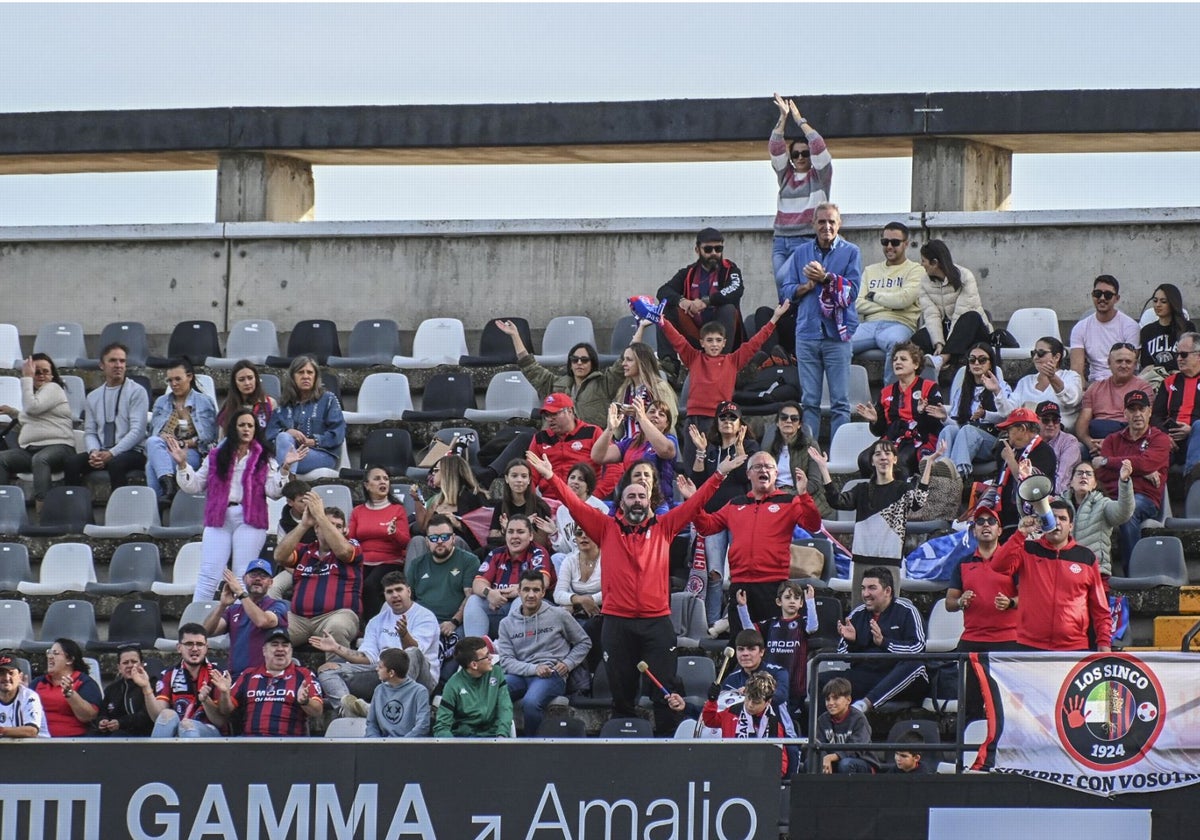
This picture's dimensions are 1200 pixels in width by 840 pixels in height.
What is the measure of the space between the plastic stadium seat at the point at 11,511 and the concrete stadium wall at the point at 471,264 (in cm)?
340

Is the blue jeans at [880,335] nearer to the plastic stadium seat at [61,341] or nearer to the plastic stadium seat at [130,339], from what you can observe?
the plastic stadium seat at [130,339]

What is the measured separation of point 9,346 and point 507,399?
4.34m

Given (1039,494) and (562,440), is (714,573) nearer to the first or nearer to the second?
(562,440)

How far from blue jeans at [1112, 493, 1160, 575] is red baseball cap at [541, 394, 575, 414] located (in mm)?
3677

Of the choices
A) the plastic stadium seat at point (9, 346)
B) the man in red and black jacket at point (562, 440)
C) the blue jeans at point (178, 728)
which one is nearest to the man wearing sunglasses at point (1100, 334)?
the man in red and black jacket at point (562, 440)

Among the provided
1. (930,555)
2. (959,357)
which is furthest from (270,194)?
(930,555)

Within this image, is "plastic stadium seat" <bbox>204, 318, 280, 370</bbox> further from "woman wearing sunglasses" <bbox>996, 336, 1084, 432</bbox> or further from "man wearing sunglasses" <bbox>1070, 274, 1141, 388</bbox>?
"man wearing sunglasses" <bbox>1070, 274, 1141, 388</bbox>

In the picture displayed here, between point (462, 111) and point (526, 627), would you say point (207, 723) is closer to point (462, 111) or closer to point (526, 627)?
point (526, 627)

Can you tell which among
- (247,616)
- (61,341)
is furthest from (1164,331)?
(61,341)

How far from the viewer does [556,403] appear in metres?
15.6

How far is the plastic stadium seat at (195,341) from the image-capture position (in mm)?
18828

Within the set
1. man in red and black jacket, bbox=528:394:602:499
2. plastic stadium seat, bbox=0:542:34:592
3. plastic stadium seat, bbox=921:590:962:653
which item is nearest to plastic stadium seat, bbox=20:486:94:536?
plastic stadium seat, bbox=0:542:34:592

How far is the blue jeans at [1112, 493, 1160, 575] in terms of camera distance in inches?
569

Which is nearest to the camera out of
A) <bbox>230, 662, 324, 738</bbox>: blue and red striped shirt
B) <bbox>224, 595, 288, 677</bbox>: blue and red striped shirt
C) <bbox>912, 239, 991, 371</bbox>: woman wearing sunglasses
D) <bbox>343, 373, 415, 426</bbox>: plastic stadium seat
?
<bbox>230, 662, 324, 738</bbox>: blue and red striped shirt
